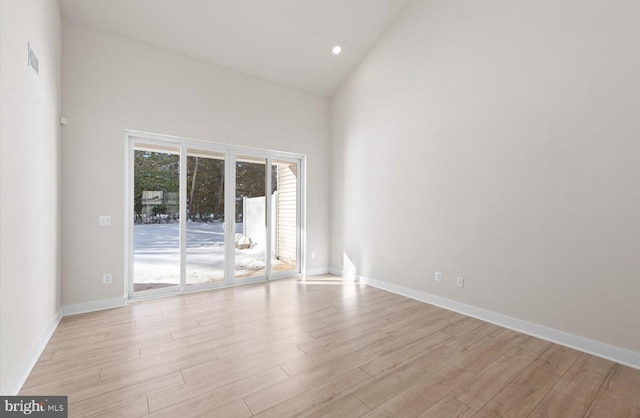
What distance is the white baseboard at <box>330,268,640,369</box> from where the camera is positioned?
2.63 meters

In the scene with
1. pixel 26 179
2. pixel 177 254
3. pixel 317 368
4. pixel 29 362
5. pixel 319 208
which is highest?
pixel 26 179

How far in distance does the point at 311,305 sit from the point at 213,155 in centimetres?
286

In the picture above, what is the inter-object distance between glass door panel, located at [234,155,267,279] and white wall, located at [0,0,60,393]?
239 cm

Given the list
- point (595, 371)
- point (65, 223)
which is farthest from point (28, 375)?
point (595, 371)

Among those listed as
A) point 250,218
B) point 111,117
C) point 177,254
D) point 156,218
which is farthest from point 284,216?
point 111,117

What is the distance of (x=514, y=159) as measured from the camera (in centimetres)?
335

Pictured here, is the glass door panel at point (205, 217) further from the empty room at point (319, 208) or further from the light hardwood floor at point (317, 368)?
the light hardwood floor at point (317, 368)

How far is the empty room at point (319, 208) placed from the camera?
223 centimetres

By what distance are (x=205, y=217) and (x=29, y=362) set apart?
105 inches

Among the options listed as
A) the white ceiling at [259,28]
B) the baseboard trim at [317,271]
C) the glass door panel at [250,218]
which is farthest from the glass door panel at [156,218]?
the baseboard trim at [317,271]

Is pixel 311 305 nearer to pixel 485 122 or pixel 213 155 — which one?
pixel 213 155

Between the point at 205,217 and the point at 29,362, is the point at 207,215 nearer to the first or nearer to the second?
the point at 205,217

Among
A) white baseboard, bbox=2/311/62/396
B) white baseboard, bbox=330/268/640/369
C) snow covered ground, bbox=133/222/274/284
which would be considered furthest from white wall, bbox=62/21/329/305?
white baseboard, bbox=330/268/640/369

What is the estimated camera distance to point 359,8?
4391 mm
